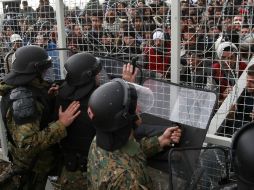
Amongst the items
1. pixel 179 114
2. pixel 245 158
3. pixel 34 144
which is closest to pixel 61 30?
pixel 34 144

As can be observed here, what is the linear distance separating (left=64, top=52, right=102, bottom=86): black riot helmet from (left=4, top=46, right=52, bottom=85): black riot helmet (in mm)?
302

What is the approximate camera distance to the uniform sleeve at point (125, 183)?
184 centimetres

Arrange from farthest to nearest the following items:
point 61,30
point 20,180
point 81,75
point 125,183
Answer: point 61,30 → point 20,180 → point 81,75 → point 125,183

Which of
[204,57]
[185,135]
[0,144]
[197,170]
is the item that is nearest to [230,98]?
[204,57]

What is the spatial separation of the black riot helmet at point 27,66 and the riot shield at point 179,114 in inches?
34.5

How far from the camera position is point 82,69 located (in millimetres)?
A: 2652

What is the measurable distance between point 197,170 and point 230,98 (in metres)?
0.80

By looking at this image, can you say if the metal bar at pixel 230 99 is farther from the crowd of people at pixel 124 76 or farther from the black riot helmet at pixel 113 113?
the black riot helmet at pixel 113 113

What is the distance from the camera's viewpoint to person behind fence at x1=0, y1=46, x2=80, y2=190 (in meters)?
2.66

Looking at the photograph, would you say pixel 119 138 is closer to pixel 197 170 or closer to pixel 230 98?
pixel 197 170

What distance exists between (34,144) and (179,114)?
1100mm

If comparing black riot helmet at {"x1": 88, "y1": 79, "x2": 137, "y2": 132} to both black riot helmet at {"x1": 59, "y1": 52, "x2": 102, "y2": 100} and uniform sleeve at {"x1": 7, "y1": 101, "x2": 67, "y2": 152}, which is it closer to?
black riot helmet at {"x1": 59, "y1": 52, "x2": 102, "y2": 100}

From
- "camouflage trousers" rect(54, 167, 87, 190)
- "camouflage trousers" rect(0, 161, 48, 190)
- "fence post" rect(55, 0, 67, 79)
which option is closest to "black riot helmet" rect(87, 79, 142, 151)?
"camouflage trousers" rect(54, 167, 87, 190)

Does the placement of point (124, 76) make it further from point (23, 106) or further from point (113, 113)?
point (113, 113)
